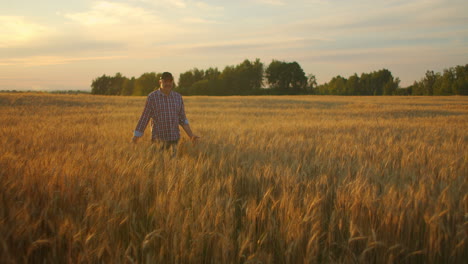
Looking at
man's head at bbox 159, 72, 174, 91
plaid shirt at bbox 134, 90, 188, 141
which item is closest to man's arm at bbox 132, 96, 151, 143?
plaid shirt at bbox 134, 90, 188, 141

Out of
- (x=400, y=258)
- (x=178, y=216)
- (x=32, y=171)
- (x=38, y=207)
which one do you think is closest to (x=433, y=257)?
(x=400, y=258)

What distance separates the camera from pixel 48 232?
1.66 meters

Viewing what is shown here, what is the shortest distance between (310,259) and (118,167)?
6.85ft

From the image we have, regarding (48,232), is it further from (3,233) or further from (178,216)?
(178,216)

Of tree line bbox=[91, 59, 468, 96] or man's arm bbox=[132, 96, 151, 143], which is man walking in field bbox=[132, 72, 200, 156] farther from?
tree line bbox=[91, 59, 468, 96]

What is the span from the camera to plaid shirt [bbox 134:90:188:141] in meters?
4.30

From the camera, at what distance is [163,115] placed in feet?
14.4

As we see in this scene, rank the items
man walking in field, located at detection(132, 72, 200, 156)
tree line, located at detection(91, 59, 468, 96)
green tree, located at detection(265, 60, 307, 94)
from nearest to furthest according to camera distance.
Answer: man walking in field, located at detection(132, 72, 200, 156), tree line, located at detection(91, 59, 468, 96), green tree, located at detection(265, 60, 307, 94)

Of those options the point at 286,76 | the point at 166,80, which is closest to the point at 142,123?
the point at 166,80

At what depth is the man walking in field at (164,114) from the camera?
168 inches

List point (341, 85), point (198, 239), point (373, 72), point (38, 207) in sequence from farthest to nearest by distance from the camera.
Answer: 1. point (341, 85)
2. point (373, 72)
3. point (38, 207)
4. point (198, 239)

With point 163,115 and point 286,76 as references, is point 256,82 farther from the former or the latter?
point 163,115

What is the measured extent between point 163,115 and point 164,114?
3 centimetres

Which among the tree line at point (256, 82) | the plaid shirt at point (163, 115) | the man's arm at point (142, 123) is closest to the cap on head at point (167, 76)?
the plaid shirt at point (163, 115)
